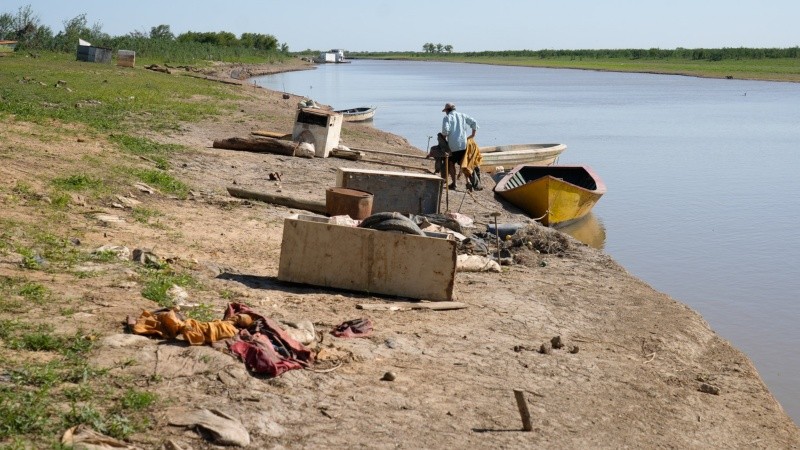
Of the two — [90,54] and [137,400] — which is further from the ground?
[90,54]

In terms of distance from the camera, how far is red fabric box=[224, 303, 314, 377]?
6.86 metres

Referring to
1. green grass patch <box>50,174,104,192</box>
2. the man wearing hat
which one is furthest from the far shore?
green grass patch <box>50,174,104,192</box>

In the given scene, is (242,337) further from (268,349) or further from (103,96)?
(103,96)

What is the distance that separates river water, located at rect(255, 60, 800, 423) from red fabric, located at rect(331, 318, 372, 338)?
4.30 m

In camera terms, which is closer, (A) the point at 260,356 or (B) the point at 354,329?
(A) the point at 260,356

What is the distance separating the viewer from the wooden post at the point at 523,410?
A: 21.7 feet

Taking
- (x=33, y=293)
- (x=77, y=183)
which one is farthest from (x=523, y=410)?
(x=77, y=183)

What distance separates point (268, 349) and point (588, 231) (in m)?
13.2

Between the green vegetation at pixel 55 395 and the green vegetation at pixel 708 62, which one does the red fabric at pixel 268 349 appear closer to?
the green vegetation at pixel 55 395

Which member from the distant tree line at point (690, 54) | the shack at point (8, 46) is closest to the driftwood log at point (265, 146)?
the shack at point (8, 46)

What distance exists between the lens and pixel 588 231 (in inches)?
765

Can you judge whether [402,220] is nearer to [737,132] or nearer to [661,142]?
[661,142]

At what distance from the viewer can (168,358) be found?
264 inches

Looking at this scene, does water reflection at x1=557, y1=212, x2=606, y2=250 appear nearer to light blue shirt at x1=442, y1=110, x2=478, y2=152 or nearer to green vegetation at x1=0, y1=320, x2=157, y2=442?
light blue shirt at x1=442, y1=110, x2=478, y2=152
